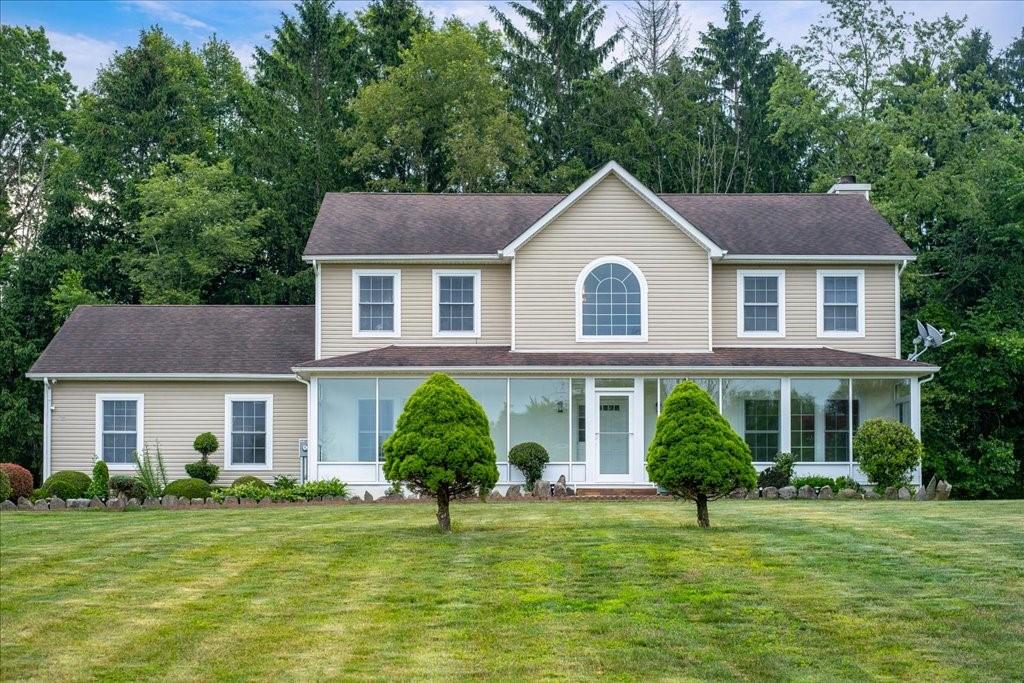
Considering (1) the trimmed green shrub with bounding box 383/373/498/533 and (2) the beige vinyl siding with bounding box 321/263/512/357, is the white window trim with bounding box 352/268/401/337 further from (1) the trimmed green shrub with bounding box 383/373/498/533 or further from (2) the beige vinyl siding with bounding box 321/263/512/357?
(1) the trimmed green shrub with bounding box 383/373/498/533

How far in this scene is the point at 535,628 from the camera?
12.7m

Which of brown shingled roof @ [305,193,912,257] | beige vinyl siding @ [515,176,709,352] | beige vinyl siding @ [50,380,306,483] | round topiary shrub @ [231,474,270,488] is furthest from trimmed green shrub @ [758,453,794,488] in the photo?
beige vinyl siding @ [50,380,306,483]

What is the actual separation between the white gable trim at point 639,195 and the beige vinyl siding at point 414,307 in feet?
4.37

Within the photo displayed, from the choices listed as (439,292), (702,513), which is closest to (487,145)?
(439,292)

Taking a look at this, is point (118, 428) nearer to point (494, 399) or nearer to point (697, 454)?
point (494, 399)

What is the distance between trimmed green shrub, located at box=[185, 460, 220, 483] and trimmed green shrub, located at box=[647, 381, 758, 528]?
14.5 meters

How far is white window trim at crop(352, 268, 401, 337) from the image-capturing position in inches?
1210

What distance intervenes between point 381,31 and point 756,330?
2482 cm

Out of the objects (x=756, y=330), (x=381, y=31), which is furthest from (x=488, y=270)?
(x=381, y=31)

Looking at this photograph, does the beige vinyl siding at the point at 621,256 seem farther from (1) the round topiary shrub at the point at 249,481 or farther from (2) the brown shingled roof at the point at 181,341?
(1) the round topiary shrub at the point at 249,481

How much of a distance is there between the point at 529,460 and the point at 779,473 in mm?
5233

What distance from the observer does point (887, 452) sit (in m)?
27.4

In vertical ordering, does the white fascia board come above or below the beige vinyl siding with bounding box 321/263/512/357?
above

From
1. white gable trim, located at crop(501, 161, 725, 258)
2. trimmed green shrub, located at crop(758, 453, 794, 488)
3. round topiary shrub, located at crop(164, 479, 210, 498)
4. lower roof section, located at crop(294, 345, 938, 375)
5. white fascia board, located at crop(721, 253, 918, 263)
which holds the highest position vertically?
white gable trim, located at crop(501, 161, 725, 258)
